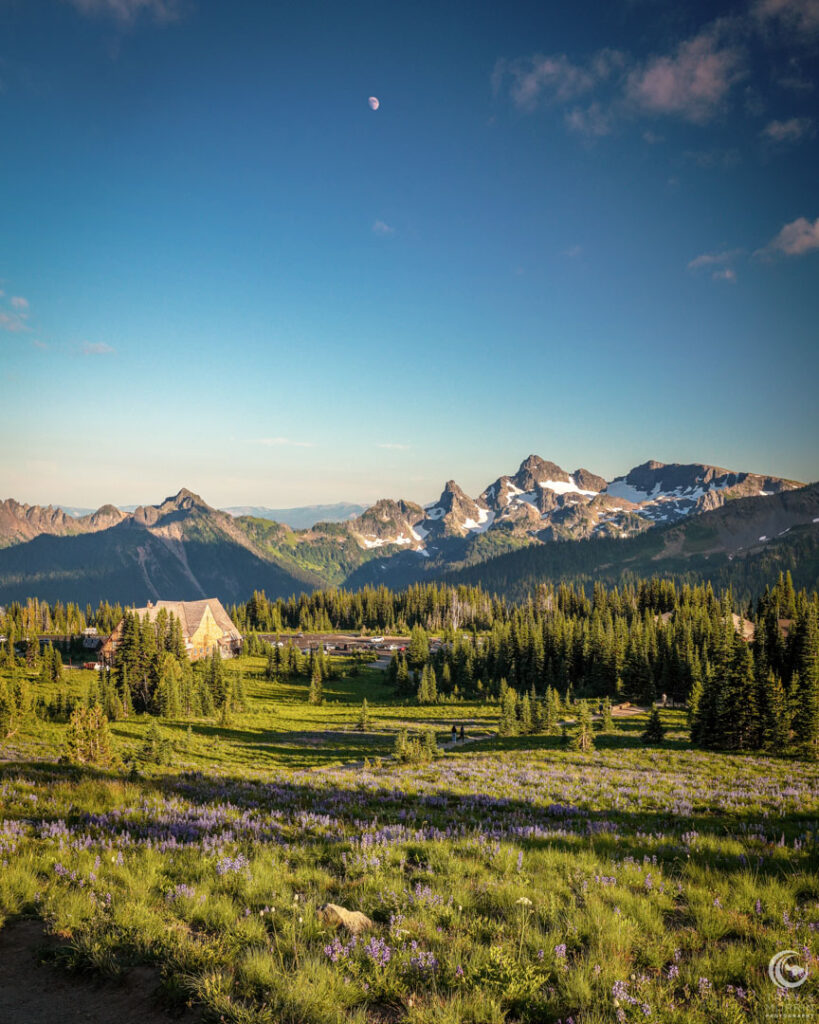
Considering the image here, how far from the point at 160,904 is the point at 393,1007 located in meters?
3.48

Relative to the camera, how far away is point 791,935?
576 centimetres

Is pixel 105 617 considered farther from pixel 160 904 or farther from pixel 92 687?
pixel 160 904

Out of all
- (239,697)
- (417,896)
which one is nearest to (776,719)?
(417,896)

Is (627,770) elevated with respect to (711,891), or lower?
lower

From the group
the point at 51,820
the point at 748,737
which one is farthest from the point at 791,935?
the point at 748,737

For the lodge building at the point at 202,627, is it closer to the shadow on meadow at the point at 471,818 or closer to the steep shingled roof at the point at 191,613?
the steep shingled roof at the point at 191,613

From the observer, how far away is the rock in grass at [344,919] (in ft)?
18.9

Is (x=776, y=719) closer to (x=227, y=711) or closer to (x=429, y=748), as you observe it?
(x=429, y=748)

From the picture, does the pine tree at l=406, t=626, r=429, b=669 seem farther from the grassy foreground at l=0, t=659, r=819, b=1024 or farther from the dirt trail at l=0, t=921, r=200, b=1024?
the dirt trail at l=0, t=921, r=200, b=1024

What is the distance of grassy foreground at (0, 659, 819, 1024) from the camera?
4605 millimetres
